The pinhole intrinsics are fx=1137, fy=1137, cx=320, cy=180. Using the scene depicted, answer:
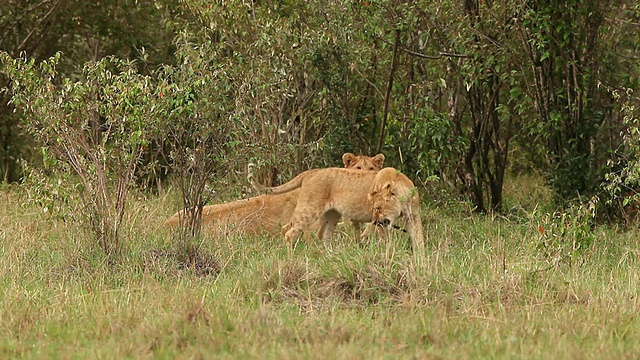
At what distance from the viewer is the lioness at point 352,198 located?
8.89 metres

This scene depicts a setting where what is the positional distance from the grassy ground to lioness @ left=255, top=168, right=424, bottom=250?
0.24 meters

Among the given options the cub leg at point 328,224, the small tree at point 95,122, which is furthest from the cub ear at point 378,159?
the small tree at point 95,122

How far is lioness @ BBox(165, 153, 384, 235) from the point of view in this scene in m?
9.73

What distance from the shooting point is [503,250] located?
8.24 m

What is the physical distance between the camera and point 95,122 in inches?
331

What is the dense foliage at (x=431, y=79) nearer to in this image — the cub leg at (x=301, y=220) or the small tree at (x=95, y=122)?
the cub leg at (x=301, y=220)

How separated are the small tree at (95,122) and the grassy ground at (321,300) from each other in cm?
28

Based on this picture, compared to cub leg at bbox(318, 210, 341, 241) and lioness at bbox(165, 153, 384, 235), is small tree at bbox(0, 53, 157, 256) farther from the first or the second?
cub leg at bbox(318, 210, 341, 241)

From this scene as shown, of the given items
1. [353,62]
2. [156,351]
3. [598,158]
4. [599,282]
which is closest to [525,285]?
[599,282]

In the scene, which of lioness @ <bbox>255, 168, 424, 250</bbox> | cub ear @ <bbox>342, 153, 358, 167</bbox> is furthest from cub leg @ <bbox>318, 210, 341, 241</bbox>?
cub ear @ <bbox>342, 153, 358, 167</bbox>

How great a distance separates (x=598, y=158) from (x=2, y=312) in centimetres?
627

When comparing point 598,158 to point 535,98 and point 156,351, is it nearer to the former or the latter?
point 535,98

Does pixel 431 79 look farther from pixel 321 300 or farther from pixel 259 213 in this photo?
pixel 321 300

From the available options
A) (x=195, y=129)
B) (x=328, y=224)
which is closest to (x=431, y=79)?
(x=328, y=224)
